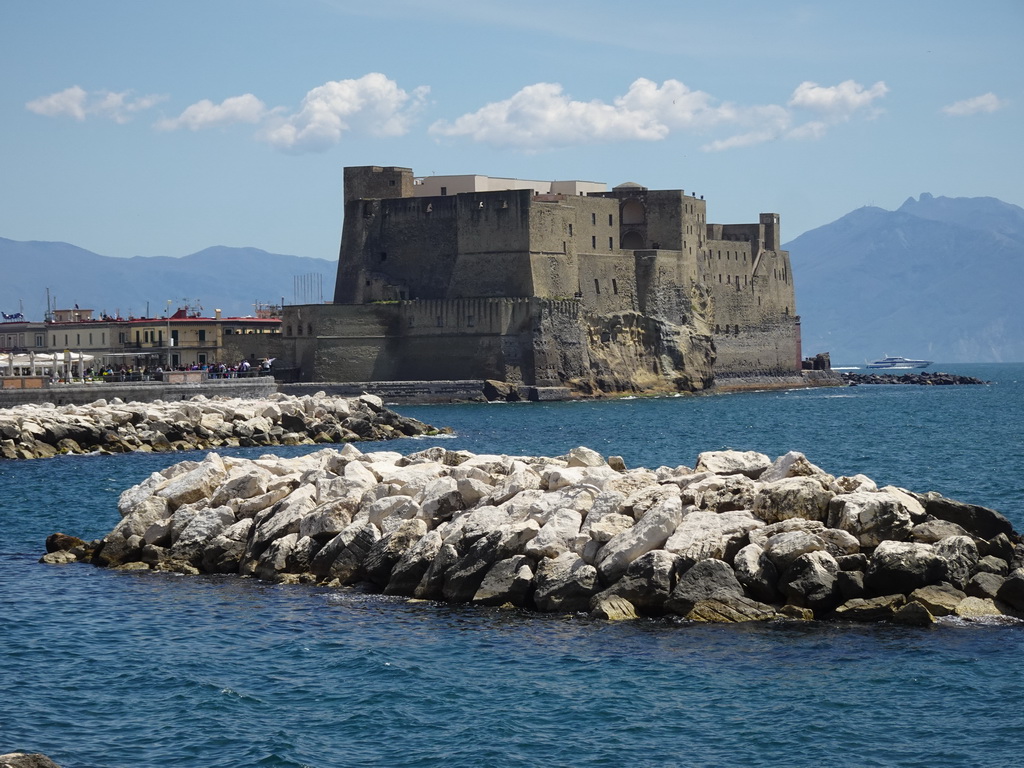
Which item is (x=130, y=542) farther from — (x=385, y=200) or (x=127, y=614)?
(x=385, y=200)

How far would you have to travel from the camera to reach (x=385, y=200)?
65.2 metres

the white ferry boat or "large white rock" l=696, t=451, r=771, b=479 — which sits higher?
the white ferry boat

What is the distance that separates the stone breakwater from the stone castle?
1717 centimetres

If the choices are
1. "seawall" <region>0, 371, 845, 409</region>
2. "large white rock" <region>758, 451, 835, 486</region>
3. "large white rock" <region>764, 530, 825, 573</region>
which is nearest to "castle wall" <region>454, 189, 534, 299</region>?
"seawall" <region>0, 371, 845, 409</region>

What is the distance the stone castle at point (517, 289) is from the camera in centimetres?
5994

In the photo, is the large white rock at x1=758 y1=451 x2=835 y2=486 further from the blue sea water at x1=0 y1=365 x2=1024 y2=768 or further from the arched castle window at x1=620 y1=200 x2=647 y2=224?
the arched castle window at x1=620 y1=200 x2=647 y2=224

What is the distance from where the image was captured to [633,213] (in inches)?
2685

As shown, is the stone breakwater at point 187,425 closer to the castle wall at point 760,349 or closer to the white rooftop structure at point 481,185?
the white rooftop structure at point 481,185

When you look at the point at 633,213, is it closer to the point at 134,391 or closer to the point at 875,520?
the point at 134,391

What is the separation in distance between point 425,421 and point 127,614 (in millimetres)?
32711

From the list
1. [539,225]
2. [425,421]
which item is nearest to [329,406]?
[425,421]

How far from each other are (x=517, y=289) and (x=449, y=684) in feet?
159

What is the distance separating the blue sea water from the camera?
11227mm

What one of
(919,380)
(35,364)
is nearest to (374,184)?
(35,364)
